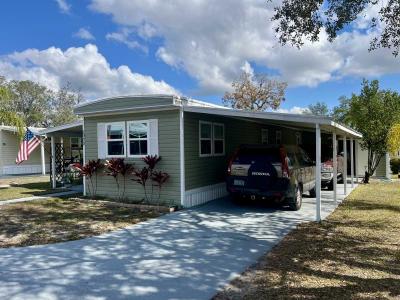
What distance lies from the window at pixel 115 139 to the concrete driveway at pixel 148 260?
3411 mm

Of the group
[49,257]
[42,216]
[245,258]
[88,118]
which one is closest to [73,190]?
[88,118]

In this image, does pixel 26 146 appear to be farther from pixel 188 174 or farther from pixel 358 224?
pixel 358 224

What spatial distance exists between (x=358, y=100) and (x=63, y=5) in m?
14.2

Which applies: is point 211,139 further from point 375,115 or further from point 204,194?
point 375,115

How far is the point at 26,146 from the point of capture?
1973cm

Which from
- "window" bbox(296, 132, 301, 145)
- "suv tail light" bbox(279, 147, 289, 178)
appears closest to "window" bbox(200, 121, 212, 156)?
"suv tail light" bbox(279, 147, 289, 178)

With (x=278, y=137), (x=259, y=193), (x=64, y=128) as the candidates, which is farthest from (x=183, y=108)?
(x=278, y=137)

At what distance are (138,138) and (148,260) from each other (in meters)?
5.79

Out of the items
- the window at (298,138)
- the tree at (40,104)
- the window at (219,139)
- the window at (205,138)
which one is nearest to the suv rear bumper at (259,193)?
the window at (205,138)

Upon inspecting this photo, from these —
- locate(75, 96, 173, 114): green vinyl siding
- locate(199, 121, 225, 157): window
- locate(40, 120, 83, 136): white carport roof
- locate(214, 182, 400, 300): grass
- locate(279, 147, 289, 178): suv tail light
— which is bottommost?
locate(214, 182, 400, 300): grass

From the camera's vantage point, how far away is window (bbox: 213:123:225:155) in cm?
1260

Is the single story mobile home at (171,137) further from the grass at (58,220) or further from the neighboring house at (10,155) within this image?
the neighboring house at (10,155)

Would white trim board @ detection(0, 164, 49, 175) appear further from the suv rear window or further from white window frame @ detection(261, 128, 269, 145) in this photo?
the suv rear window

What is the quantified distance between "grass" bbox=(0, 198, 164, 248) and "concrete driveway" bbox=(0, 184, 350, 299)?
0.50 metres
